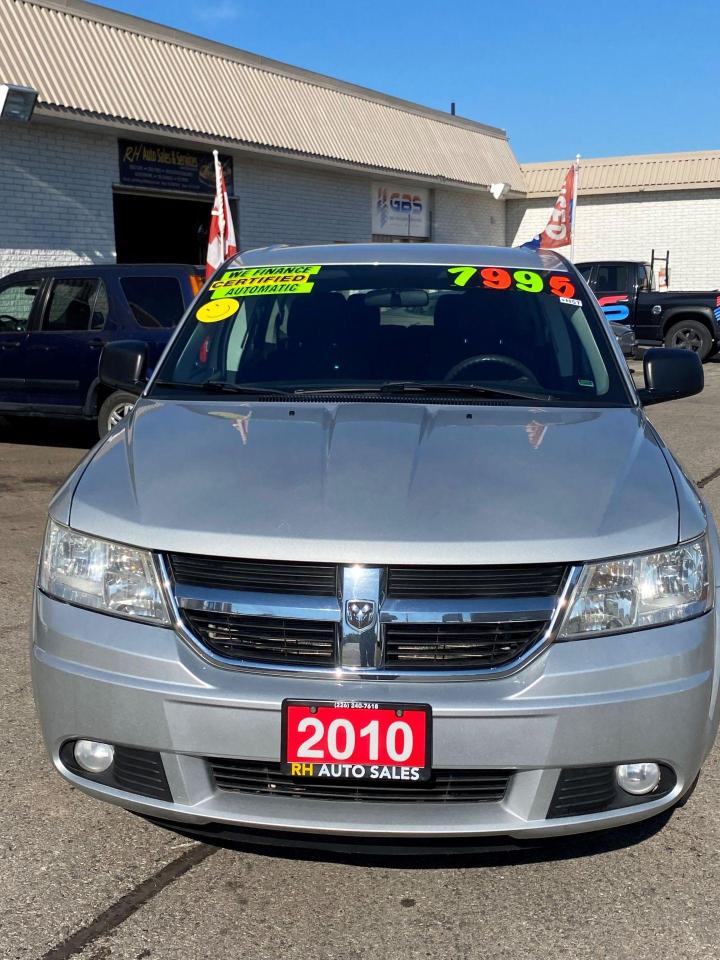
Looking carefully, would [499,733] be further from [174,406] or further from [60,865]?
[174,406]

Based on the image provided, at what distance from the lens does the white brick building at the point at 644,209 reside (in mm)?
27312

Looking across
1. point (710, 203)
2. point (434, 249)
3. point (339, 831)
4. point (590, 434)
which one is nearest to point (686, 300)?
point (710, 203)

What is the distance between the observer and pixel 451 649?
2.42m

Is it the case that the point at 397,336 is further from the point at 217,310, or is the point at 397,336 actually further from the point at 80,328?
the point at 80,328

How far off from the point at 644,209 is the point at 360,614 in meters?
27.8

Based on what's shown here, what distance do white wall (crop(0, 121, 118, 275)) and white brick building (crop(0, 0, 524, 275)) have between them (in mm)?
19

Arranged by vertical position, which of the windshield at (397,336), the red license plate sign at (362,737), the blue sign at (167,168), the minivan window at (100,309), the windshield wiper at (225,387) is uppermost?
the blue sign at (167,168)

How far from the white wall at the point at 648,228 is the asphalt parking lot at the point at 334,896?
A: 25.6 metres

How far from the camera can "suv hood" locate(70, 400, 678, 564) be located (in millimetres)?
2459

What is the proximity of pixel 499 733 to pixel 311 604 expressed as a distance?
0.51 m

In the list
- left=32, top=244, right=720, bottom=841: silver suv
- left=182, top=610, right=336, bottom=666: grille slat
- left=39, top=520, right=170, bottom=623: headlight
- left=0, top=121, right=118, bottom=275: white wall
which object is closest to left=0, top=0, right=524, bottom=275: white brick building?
left=0, top=121, right=118, bottom=275: white wall

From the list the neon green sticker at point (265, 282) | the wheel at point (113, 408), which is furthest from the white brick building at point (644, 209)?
the neon green sticker at point (265, 282)

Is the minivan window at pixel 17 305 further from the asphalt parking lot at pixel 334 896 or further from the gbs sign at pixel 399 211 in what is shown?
the gbs sign at pixel 399 211

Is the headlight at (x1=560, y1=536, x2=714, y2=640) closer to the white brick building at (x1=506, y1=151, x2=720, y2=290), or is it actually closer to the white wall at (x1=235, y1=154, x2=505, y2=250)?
the white wall at (x1=235, y1=154, x2=505, y2=250)
